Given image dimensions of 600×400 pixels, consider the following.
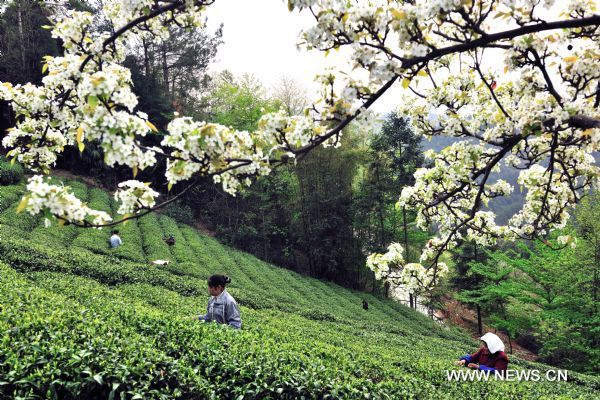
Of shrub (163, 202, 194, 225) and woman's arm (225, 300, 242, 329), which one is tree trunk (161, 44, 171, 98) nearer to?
shrub (163, 202, 194, 225)

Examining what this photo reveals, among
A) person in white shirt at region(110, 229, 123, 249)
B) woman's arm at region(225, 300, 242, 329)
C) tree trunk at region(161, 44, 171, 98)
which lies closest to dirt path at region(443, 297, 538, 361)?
person in white shirt at region(110, 229, 123, 249)

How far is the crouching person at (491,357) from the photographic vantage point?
18.8 ft

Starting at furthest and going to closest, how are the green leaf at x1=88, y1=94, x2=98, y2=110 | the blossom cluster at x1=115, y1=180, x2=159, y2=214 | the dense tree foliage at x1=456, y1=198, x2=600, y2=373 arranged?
the dense tree foliage at x1=456, y1=198, x2=600, y2=373 → the blossom cluster at x1=115, y1=180, x2=159, y2=214 → the green leaf at x1=88, y1=94, x2=98, y2=110

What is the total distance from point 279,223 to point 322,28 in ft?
90.9

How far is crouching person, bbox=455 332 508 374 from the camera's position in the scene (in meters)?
5.74

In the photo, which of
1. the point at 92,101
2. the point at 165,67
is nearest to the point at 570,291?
the point at 92,101

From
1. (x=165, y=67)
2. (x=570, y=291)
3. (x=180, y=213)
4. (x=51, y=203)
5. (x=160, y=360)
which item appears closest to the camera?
(x=51, y=203)

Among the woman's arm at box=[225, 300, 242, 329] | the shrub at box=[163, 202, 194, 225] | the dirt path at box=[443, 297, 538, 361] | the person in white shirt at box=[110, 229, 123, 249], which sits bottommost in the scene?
the dirt path at box=[443, 297, 538, 361]

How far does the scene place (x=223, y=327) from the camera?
5.07 m

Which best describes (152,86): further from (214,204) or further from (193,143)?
(193,143)

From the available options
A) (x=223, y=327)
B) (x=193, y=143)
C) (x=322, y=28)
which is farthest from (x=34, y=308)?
(x=322, y=28)

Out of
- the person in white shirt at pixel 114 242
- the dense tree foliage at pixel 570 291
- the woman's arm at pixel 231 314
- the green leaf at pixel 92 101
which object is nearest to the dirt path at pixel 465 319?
the dense tree foliage at pixel 570 291

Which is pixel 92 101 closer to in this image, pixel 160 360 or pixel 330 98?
pixel 330 98

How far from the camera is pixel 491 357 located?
5.98 meters
